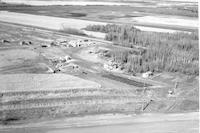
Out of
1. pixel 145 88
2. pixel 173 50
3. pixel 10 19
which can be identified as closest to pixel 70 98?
pixel 145 88

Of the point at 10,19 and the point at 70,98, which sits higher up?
the point at 10,19

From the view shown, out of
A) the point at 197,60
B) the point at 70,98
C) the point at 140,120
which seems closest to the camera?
the point at 140,120

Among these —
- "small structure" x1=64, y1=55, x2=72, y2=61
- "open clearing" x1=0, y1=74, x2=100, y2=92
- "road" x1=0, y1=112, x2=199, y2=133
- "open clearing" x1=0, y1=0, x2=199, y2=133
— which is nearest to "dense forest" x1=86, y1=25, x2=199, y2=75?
"open clearing" x1=0, y1=0, x2=199, y2=133

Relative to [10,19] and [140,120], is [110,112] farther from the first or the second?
[10,19]

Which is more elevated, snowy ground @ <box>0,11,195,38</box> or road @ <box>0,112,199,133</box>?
snowy ground @ <box>0,11,195,38</box>

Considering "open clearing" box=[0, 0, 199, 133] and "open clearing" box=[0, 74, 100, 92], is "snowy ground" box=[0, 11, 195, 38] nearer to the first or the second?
"open clearing" box=[0, 0, 199, 133]

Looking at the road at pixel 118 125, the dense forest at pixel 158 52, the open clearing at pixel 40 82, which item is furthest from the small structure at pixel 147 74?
the road at pixel 118 125

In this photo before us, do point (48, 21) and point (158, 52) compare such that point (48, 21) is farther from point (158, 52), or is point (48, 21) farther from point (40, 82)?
point (40, 82)
